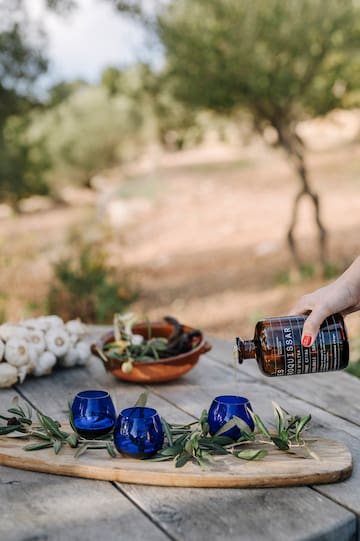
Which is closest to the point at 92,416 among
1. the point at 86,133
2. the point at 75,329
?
the point at 75,329

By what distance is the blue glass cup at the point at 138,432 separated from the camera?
1427 millimetres

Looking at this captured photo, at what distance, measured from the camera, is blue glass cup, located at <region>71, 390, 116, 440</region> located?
154 cm

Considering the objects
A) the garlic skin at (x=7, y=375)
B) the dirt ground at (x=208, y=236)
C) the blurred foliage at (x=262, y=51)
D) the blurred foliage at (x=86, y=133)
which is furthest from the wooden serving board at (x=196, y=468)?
the blurred foliage at (x=86, y=133)

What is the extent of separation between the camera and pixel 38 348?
2.13 m

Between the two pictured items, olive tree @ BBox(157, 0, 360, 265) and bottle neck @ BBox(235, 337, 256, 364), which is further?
olive tree @ BBox(157, 0, 360, 265)

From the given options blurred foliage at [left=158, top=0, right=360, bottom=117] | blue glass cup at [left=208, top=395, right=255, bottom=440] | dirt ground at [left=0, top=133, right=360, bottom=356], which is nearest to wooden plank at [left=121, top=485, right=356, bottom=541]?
blue glass cup at [left=208, top=395, right=255, bottom=440]

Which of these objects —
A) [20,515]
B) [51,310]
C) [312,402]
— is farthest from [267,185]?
[20,515]

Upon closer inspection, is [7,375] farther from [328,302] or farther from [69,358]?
[328,302]

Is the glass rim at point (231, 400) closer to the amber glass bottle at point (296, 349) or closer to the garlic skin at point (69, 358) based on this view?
the amber glass bottle at point (296, 349)

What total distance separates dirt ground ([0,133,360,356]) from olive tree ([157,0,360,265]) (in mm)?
1451

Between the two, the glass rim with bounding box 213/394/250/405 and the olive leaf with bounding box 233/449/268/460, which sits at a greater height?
the glass rim with bounding box 213/394/250/405

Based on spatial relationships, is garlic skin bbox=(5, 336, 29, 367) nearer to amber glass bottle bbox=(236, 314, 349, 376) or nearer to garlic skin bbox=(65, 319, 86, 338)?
garlic skin bbox=(65, 319, 86, 338)

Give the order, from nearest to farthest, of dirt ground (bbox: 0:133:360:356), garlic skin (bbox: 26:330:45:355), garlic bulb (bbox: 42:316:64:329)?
garlic skin (bbox: 26:330:45:355), garlic bulb (bbox: 42:316:64:329), dirt ground (bbox: 0:133:360:356)

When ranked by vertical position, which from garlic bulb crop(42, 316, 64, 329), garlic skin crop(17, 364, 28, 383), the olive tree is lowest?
garlic skin crop(17, 364, 28, 383)
